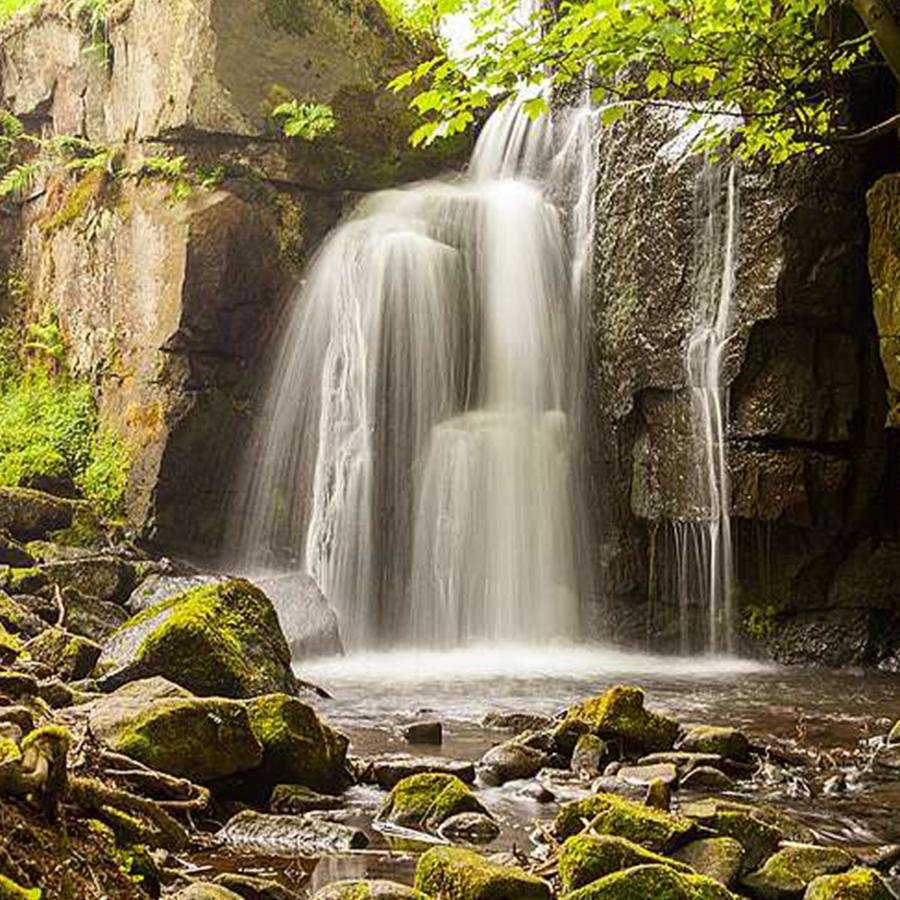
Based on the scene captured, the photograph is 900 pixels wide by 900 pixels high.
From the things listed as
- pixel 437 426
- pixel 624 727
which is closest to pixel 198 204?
pixel 437 426

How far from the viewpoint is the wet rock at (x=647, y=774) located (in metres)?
6.46

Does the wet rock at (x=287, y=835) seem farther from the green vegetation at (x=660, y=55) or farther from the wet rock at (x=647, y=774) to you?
the green vegetation at (x=660, y=55)

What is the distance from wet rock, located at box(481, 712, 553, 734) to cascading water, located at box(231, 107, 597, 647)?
5512 millimetres

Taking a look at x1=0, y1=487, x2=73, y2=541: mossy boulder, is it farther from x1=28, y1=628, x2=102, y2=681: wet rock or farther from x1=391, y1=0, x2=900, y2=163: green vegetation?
x1=391, y1=0, x2=900, y2=163: green vegetation

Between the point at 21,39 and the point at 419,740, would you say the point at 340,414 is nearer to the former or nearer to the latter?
the point at 419,740

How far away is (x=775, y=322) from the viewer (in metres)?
13.1

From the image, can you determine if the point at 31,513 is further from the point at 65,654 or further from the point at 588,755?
the point at 588,755

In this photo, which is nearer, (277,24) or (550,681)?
(550,681)

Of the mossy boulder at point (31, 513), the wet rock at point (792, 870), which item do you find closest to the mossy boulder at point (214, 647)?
the wet rock at point (792, 870)

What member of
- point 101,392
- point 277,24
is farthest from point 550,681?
point 277,24

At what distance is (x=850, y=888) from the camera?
4.37m

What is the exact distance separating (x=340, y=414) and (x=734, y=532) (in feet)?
16.9

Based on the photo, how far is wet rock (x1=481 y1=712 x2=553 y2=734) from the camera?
27.2ft

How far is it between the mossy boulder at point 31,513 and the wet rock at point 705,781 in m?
10.0
